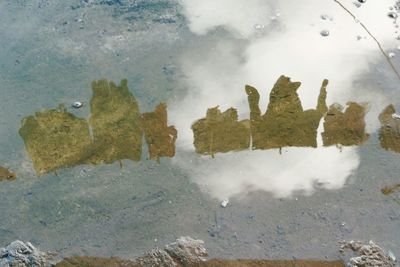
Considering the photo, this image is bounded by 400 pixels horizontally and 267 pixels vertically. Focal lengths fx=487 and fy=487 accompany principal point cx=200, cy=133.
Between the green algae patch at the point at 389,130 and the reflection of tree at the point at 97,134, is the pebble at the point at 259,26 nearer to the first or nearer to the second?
the reflection of tree at the point at 97,134

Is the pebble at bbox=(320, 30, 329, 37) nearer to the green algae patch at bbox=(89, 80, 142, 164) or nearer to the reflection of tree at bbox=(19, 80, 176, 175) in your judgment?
the reflection of tree at bbox=(19, 80, 176, 175)

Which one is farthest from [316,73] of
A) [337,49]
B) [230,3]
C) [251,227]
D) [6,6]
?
[6,6]

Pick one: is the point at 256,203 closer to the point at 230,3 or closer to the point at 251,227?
the point at 251,227

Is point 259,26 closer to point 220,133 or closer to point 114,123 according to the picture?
point 220,133

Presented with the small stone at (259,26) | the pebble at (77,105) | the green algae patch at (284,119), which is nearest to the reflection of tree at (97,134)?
the pebble at (77,105)

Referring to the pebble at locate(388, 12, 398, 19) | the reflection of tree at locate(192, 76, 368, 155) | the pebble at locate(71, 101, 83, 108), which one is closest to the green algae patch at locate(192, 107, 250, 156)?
the reflection of tree at locate(192, 76, 368, 155)

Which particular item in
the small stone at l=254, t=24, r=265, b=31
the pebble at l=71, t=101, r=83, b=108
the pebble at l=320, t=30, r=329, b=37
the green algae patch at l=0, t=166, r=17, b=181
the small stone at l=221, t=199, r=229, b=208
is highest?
the small stone at l=254, t=24, r=265, b=31
